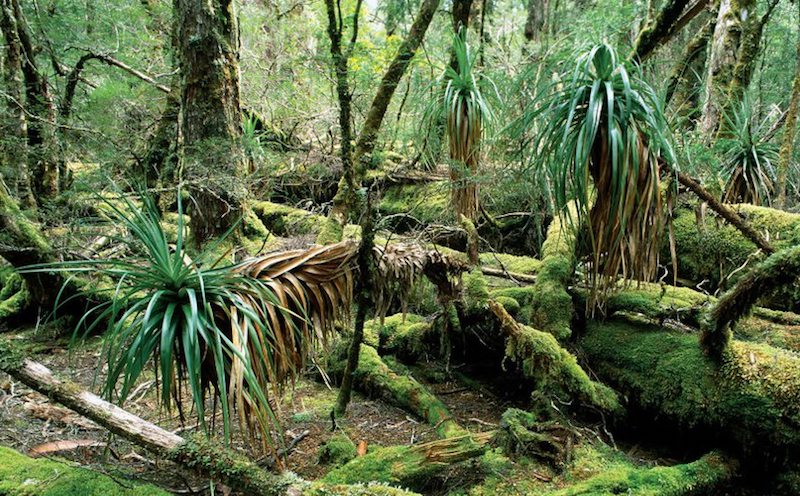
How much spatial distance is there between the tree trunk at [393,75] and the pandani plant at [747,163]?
11.4ft

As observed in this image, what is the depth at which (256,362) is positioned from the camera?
2.14 meters

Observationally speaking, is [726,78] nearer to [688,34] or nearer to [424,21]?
[424,21]

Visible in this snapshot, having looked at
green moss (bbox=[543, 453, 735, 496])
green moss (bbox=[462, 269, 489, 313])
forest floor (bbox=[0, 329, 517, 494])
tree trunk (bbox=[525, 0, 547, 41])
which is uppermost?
tree trunk (bbox=[525, 0, 547, 41])

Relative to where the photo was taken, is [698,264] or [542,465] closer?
[542,465]

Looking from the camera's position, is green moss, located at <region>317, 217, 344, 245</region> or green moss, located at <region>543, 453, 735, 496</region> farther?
green moss, located at <region>317, 217, 344, 245</region>

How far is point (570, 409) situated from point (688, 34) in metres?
12.8

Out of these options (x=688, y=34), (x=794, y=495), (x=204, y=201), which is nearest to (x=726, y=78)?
(x=794, y=495)

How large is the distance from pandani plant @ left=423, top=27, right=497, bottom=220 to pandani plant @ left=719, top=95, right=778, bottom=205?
288 cm

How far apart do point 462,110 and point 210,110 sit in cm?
220

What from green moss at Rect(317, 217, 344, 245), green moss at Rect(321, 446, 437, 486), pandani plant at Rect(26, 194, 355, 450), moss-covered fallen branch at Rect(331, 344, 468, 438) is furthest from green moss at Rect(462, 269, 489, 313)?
pandani plant at Rect(26, 194, 355, 450)

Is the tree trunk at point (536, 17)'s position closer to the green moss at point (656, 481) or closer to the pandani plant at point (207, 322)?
the green moss at point (656, 481)

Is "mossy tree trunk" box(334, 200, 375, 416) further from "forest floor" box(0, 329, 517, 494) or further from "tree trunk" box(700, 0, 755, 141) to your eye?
"tree trunk" box(700, 0, 755, 141)

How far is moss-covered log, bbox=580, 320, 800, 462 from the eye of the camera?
2588 millimetres

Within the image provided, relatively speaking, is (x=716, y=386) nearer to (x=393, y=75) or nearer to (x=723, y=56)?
(x=393, y=75)
